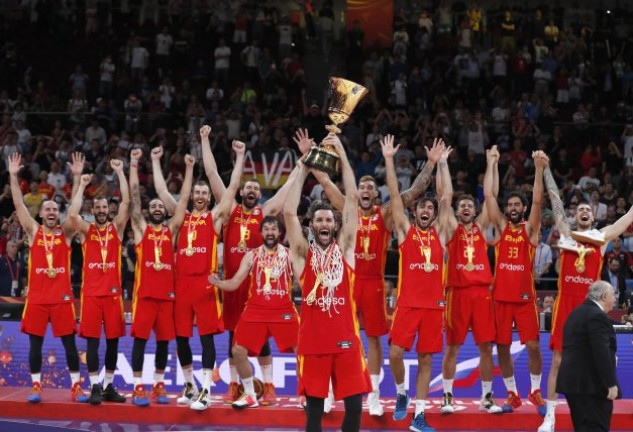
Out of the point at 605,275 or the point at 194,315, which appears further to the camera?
the point at 605,275

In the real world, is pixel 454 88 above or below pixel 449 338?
above

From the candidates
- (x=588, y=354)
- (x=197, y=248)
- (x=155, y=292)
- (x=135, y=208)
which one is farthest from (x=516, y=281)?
(x=135, y=208)

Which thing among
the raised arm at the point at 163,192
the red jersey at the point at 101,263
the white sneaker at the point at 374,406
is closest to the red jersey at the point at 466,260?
the white sneaker at the point at 374,406

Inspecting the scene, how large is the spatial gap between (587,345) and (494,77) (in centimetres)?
1388

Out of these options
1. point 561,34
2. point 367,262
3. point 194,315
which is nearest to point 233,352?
point 194,315

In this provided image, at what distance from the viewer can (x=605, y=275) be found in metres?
14.5

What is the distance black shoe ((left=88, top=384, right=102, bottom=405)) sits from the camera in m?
11.0

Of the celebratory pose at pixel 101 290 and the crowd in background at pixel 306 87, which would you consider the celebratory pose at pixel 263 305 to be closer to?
the celebratory pose at pixel 101 290

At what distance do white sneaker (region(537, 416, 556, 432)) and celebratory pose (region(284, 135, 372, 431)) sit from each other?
2.83 meters

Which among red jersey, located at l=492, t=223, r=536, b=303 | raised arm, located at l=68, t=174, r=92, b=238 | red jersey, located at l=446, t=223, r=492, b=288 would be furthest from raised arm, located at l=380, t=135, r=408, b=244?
raised arm, located at l=68, t=174, r=92, b=238

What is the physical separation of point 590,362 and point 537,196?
240 centimetres

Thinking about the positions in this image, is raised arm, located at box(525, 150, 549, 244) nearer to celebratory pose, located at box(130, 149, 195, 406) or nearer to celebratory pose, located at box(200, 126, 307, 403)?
celebratory pose, located at box(200, 126, 307, 403)

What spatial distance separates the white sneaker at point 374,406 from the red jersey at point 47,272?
11.3 ft

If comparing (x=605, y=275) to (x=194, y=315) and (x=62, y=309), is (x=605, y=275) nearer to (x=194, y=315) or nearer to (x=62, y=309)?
(x=194, y=315)
